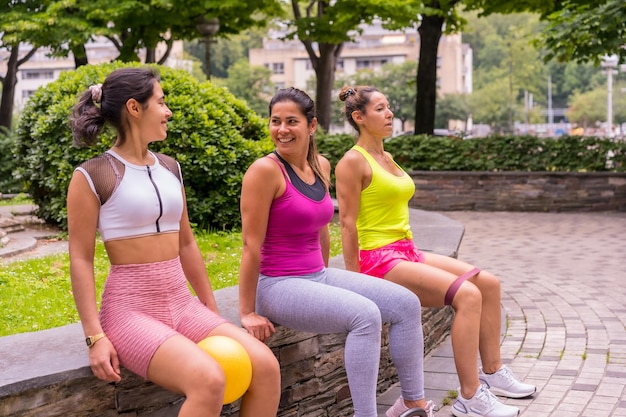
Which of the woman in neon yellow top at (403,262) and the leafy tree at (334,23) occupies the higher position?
the leafy tree at (334,23)

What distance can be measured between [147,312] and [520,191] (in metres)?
13.9

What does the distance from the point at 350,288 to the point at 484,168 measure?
1318 centimetres

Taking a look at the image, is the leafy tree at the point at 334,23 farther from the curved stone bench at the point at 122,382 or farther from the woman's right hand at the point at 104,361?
the woman's right hand at the point at 104,361

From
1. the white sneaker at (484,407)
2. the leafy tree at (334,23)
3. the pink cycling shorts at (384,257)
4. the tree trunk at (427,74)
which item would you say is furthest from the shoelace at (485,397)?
the tree trunk at (427,74)

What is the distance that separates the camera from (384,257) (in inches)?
195

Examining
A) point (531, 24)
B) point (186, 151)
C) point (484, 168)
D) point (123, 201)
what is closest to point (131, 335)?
point (123, 201)

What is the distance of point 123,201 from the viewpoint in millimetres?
3414

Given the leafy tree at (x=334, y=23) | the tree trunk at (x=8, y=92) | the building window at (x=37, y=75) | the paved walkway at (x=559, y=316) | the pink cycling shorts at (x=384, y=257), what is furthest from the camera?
the building window at (x=37, y=75)

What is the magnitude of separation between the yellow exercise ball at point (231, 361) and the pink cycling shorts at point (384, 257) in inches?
66.0

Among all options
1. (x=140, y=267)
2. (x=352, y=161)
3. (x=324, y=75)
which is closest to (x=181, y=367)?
(x=140, y=267)

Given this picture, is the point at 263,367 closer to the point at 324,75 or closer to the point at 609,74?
the point at 324,75

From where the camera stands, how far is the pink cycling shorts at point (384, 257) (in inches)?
194

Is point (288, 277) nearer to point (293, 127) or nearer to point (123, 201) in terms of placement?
point (293, 127)

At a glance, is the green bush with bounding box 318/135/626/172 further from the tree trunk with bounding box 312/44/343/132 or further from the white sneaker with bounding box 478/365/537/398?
the white sneaker with bounding box 478/365/537/398
